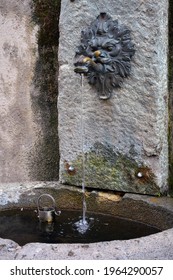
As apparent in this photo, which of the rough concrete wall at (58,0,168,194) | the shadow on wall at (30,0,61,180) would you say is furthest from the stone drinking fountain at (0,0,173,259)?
the shadow on wall at (30,0,61,180)

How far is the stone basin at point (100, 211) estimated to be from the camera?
165 centimetres

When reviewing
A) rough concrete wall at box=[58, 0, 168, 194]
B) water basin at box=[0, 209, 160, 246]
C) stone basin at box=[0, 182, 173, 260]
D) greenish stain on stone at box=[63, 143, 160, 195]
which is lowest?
water basin at box=[0, 209, 160, 246]

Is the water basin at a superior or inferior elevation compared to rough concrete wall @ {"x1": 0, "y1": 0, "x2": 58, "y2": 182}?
inferior

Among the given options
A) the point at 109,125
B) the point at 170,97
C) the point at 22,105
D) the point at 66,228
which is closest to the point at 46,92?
the point at 22,105

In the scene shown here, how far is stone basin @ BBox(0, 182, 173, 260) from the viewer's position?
1653mm

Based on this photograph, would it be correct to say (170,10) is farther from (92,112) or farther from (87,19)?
(92,112)

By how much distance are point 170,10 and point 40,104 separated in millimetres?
919

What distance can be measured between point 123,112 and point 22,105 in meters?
0.76

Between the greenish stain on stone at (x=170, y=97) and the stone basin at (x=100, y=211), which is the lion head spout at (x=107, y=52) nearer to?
the greenish stain on stone at (x=170, y=97)

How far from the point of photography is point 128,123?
2.33 m

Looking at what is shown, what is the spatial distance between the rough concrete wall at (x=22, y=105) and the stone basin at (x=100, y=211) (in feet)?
1.46

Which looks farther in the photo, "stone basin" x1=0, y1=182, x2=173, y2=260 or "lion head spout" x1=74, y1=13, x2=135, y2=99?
"lion head spout" x1=74, y1=13, x2=135, y2=99

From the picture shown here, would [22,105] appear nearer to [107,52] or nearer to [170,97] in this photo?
[107,52]

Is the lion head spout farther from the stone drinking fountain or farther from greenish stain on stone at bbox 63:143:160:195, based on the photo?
greenish stain on stone at bbox 63:143:160:195
